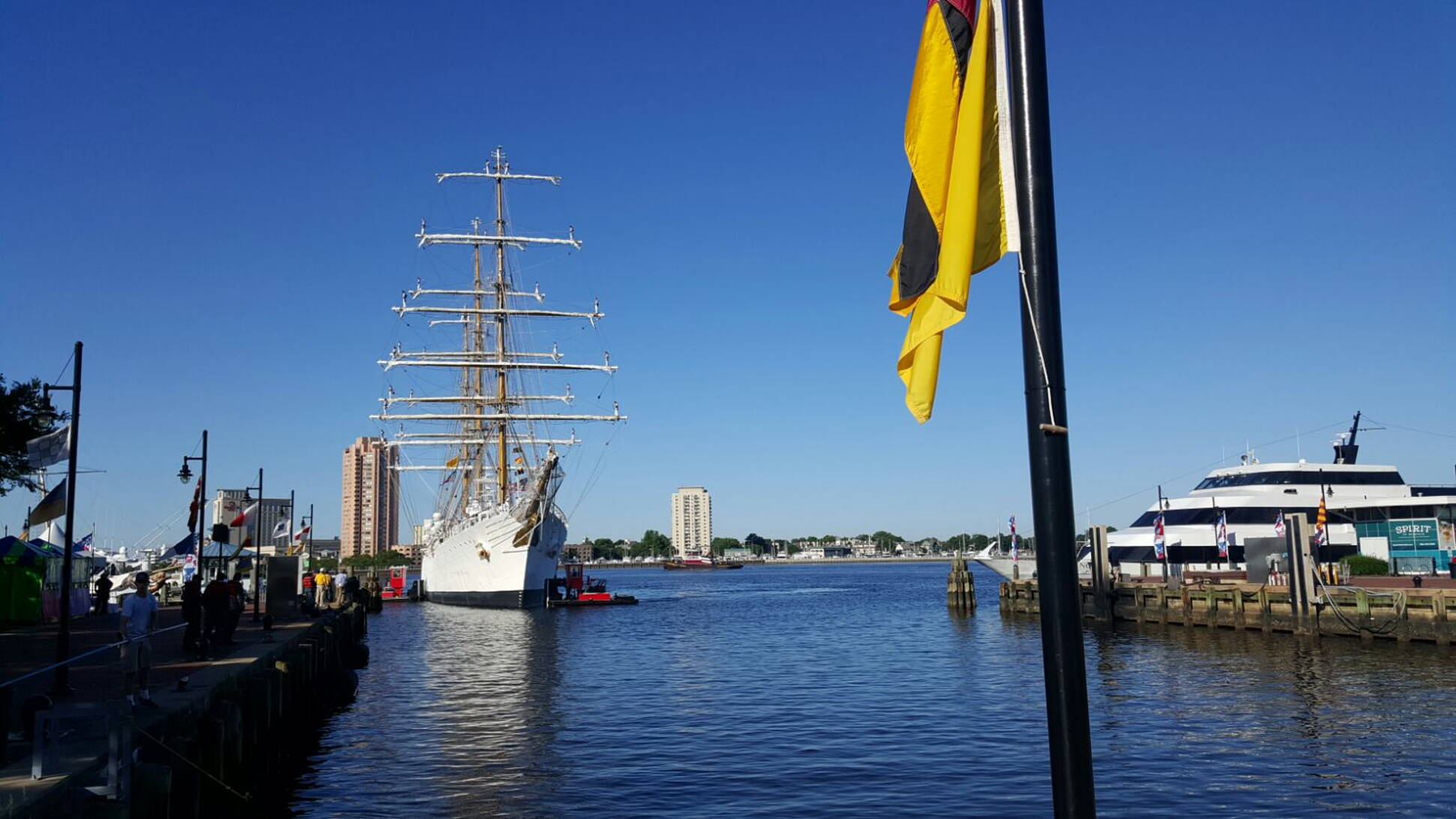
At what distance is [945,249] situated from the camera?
446 centimetres

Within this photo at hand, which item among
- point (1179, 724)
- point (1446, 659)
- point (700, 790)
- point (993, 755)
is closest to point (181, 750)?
point (700, 790)

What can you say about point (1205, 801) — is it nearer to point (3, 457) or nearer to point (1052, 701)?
point (1052, 701)

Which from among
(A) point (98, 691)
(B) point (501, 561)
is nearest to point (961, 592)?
(B) point (501, 561)

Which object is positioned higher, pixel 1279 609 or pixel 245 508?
pixel 245 508

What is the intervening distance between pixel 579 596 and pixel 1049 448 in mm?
73849

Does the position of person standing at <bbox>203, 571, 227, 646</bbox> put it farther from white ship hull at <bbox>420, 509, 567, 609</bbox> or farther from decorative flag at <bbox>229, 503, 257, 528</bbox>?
white ship hull at <bbox>420, 509, 567, 609</bbox>

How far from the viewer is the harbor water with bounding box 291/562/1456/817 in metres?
15.9

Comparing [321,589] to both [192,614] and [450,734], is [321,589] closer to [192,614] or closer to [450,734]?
[450,734]

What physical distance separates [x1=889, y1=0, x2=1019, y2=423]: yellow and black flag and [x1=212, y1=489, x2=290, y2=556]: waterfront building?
1097 inches

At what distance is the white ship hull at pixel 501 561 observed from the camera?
6919 cm

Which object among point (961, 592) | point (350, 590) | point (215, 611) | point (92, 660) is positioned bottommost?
point (961, 592)

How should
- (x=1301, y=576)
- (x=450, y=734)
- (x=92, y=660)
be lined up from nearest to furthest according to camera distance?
(x=92, y=660)
(x=450, y=734)
(x=1301, y=576)

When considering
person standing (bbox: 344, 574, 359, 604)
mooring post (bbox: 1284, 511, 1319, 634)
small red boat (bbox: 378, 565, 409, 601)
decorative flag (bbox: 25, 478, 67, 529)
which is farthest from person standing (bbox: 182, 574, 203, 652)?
small red boat (bbox: 378, 565, 409, 601)

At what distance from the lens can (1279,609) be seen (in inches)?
1465
